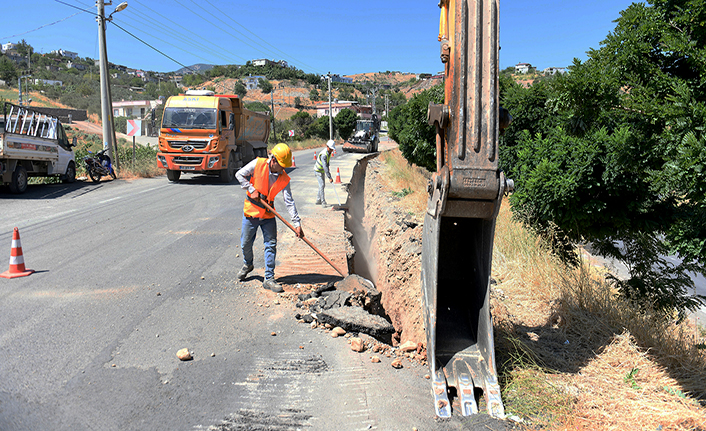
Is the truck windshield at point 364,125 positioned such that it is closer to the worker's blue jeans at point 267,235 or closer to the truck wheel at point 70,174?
the truck wheel at point 70,174

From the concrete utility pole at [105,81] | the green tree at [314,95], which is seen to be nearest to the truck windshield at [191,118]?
the concrete utility pole at [105,81]

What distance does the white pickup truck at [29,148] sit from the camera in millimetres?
12945

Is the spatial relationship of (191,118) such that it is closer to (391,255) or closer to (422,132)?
(422,132)

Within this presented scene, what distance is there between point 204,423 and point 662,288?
5532mm

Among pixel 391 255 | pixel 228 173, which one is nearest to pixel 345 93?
pixel 228 173

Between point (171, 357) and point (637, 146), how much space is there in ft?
14.8

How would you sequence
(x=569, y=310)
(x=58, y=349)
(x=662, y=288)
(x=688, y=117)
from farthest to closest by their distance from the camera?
(x=662, y=288) < (x=569, y=310) < (x=58, y=349) < (x=688, y=117)

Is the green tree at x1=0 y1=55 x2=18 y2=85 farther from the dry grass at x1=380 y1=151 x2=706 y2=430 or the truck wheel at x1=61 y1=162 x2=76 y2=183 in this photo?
the dry grass at x1=380 y1=151 x2=706 y2=430

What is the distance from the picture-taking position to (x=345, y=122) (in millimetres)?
59812

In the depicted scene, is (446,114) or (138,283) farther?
(138,283)

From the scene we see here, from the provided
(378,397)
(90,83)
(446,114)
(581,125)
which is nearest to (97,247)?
(378,397)

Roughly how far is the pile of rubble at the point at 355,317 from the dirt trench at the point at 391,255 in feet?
0.85

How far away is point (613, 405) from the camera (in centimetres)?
367

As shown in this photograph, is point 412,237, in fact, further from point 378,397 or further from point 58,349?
point 58,349
